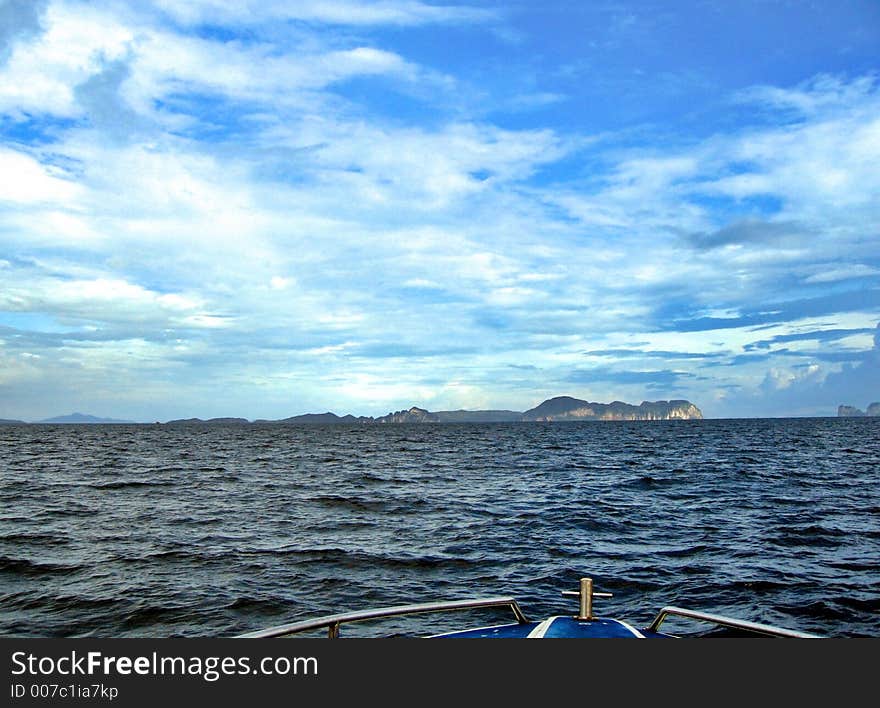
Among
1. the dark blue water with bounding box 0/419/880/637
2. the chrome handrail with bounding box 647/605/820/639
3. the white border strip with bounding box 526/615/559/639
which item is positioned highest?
the chrome handrail with bounding box 647/605/820/639

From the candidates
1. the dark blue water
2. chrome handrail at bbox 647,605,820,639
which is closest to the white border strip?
chrome handrail at bbox 647,605,820,639

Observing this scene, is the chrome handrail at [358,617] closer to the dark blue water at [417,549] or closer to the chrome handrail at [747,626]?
the chrome handrail at [747,626]

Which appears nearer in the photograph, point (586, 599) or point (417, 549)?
point (586, 599)

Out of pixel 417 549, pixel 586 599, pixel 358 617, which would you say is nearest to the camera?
pixel 358 617

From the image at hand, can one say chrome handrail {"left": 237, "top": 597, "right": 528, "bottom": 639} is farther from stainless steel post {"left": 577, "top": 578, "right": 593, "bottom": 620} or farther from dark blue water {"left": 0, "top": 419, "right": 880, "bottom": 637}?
dark blue water {"left": 0, "top": 419, "right": 880, "bottom": 637}

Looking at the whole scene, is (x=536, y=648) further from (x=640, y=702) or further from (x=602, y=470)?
(x=602, y=470)

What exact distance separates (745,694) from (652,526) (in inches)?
731

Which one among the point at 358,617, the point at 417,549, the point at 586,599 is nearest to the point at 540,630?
the point at 586,599

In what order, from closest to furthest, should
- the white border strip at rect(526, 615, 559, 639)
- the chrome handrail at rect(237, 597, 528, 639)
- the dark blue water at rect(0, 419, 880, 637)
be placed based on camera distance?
the chrome handrail at rect(237, 597, 528, 639) < the white border strip at rect(526, 615, 559, 639) < the dark blue water at rect(0, 419, 880, 637)

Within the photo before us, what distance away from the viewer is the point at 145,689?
439 centimetres

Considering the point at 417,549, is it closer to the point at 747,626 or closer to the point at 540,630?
the point at 540,630

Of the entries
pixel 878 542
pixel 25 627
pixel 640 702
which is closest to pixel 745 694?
pixel 640 702

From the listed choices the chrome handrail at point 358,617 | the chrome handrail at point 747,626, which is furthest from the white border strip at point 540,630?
the chrome handrail at point 747,626

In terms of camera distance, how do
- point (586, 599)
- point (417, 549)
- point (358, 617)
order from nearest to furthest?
point (358, 617) < point (586, 599) < point (417, 549)
